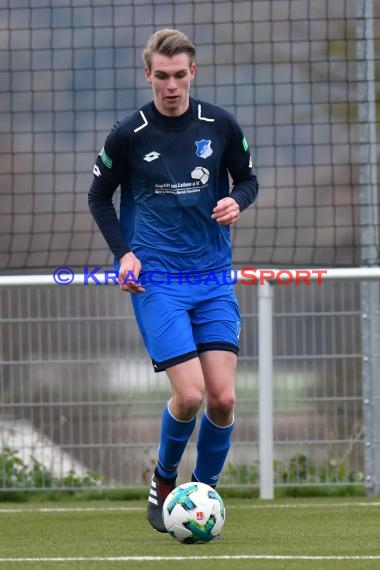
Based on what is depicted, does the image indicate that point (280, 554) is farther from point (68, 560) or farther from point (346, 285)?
point (346, 285)

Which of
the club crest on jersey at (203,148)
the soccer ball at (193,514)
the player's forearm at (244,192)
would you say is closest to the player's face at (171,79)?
the club crest on jersey at (203,148)

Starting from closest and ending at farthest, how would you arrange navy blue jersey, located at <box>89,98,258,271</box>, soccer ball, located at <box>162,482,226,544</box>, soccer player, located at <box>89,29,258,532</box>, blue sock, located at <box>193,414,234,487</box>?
soccer ball, located at <box>162,482,226,544</box> → soccer player, located at <box>89,29,258,532</box> → navy blue jersey, located at <box>89,98,258,271</box> → blue sock, located at <box>193,414,234,487</box>

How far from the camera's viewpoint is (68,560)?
537 centimetres

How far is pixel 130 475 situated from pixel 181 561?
12.9 feet

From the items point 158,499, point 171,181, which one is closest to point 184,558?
point 158,499

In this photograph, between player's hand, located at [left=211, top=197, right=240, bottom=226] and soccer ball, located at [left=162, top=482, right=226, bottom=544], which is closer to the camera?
soccer ball, located at [left=162, top=482, right=226, bottom=544]

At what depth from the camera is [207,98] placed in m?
11.2

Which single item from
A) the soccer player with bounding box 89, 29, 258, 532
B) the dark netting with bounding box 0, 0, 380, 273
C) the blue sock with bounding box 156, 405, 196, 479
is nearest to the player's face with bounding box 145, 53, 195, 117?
the soccer player with bounding box 89, 29, 258, 532

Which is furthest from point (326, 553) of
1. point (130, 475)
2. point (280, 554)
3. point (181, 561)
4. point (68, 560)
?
point (130, 475)

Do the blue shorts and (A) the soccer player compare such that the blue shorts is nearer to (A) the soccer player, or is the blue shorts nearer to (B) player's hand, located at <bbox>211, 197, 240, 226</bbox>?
(A) the soccer player

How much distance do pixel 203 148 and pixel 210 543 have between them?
5.50 ft

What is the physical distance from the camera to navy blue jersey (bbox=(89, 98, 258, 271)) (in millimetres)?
6219

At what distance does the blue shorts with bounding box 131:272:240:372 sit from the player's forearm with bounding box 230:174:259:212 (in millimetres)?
367

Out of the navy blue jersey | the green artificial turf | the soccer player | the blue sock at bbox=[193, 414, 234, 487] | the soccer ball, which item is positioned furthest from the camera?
the blue sock at bbox=[193, 414, 234, 487]
